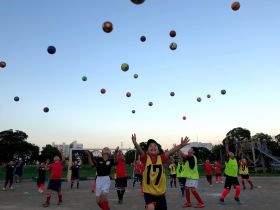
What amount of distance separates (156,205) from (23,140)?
11323 cm

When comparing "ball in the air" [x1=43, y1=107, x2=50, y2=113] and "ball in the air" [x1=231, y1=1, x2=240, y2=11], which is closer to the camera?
"ball in the air" [x1=231, y1=1, x2=240, y2=11]

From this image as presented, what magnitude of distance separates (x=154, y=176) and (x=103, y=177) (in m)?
3.51

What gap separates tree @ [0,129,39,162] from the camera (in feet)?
335

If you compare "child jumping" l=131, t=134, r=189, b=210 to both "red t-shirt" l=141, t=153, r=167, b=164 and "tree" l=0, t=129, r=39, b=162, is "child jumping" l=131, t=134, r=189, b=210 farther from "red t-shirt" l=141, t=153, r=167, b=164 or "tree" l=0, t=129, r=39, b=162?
"tree" l=0, t=129, r=39, b=162

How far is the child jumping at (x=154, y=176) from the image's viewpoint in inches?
261

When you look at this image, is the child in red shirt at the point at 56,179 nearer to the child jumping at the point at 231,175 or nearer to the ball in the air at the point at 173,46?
the child jumping at the point at 231,175

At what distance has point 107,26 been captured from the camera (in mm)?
12508

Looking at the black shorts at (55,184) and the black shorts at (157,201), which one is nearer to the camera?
the black shorts at (157,201)

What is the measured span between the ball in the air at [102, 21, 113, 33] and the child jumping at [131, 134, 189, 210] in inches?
262

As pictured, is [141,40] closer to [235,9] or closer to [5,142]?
[235,9]

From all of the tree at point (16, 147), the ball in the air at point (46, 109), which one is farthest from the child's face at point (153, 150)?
the tree at point (16, 147)

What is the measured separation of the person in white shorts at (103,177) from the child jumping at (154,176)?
3212 mm

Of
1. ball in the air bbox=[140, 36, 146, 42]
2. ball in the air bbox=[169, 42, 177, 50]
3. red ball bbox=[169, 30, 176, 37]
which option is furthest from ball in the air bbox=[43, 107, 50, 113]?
red ball bbox=[169, 30, 176, 37]

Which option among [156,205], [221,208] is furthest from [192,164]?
[156,205]
